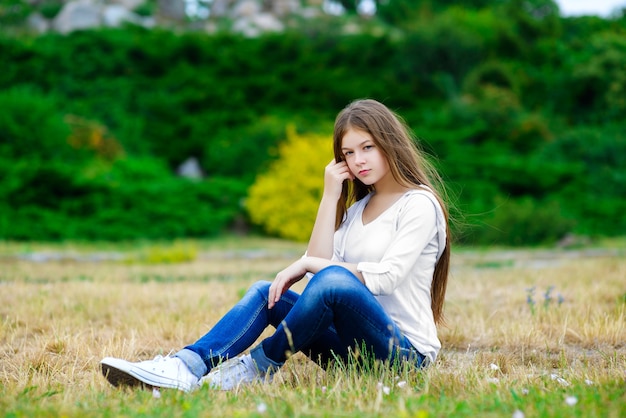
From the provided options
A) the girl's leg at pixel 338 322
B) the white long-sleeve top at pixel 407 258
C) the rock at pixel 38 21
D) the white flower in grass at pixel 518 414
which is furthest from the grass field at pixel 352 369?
the rock at pixel 38 21

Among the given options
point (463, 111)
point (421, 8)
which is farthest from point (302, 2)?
point (463, 111)

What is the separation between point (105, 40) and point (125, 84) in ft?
6.47

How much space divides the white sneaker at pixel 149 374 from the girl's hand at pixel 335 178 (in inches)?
44.5

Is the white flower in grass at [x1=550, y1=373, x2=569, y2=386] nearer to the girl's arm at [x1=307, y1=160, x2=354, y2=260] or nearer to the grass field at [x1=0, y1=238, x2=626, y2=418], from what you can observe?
the grass field at [x1=0, y1=238, x2=626, y2=418]

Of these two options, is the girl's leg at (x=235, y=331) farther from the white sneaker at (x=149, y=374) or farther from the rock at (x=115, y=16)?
the rock at (x=115, y=16)

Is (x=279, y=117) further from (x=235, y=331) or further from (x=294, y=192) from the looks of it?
(x=235, y=331)

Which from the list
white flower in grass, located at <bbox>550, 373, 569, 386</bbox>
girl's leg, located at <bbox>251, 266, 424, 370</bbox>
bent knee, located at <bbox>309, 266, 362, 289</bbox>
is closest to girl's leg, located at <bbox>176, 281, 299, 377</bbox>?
girl's leg, located at <bbox>251, 266, 424, 370</bbox>

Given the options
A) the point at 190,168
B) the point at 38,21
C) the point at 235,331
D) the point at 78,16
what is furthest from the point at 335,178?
the point at 38,21

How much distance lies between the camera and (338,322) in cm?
271

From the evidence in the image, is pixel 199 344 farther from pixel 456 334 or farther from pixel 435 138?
pixel 435 138

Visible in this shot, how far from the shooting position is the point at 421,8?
31.1m

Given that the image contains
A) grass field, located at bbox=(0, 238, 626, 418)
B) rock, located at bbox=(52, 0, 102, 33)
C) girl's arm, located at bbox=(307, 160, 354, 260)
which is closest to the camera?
grass field, located at bbox=(0, 238, 626, 418)

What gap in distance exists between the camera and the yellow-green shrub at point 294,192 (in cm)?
1559

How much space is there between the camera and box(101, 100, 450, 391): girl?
2621mm
